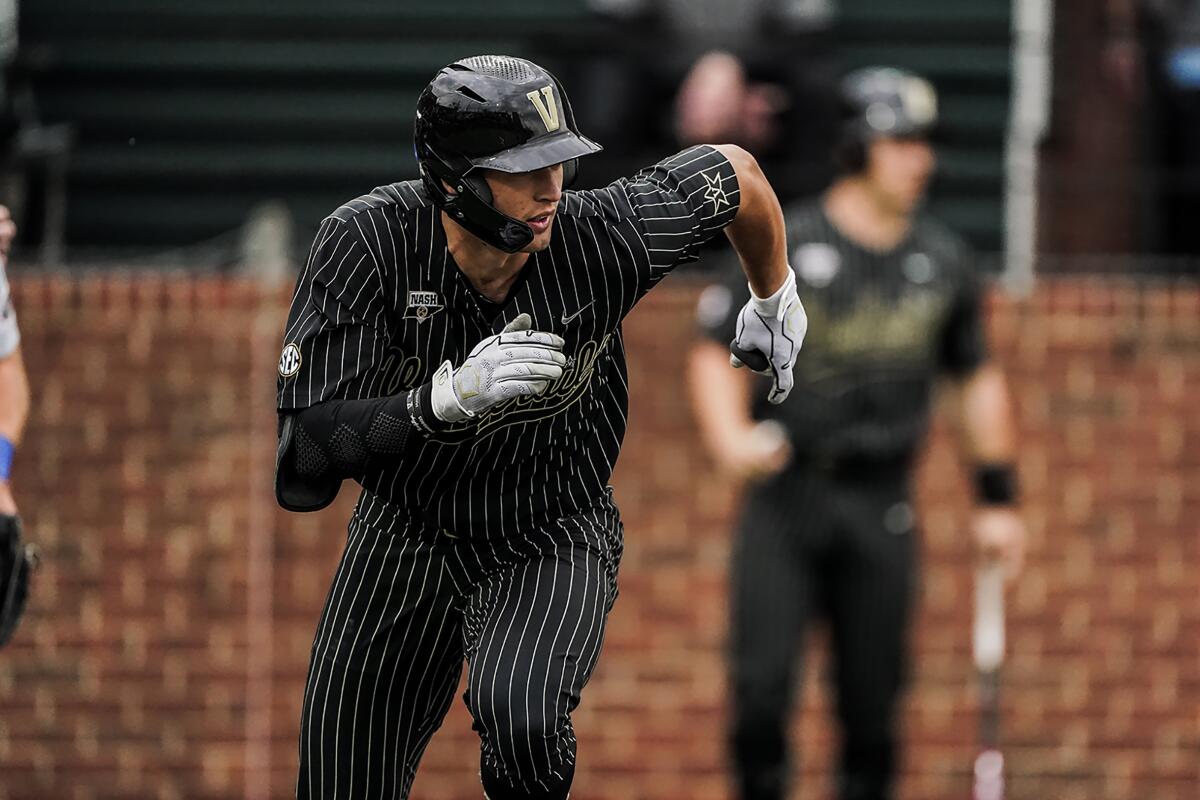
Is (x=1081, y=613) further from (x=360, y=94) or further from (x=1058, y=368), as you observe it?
(x=360, y=94)

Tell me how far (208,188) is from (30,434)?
175cm

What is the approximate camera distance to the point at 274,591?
8.57m

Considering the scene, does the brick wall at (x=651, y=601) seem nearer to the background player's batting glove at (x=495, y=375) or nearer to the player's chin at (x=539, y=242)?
the player's chin at (x=539, y=242)

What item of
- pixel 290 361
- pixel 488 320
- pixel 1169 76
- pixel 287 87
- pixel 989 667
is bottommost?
pixel 989 667

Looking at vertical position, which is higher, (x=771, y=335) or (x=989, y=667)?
(x=771, y=335)

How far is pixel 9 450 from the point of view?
571cm

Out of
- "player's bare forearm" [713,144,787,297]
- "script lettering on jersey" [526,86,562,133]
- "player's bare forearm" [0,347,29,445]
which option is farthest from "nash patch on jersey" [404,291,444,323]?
"player's bare forearm" [0,347,29,445]

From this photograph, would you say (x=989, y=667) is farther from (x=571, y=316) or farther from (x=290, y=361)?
(x=290, y=361)

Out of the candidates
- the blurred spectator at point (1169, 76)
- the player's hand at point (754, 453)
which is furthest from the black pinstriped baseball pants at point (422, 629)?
the blurred spectator at point (1169, 76)

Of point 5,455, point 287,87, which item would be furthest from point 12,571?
point 287,87

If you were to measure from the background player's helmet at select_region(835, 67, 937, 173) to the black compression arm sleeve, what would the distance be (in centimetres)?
Result: 359

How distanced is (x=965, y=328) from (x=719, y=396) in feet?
3.20

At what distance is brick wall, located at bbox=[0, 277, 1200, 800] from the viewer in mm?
8531

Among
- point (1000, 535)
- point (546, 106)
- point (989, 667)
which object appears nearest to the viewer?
point (546, 106)
